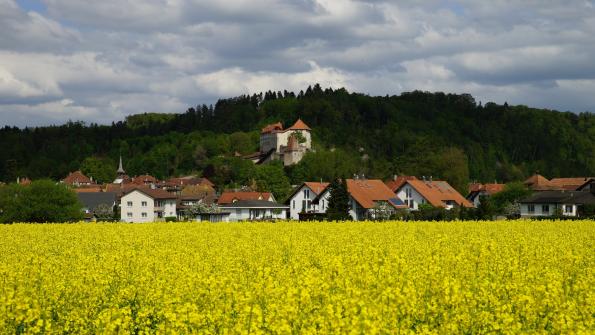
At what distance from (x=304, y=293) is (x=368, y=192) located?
7100 cm

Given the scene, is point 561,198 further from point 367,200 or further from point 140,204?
point 140,204

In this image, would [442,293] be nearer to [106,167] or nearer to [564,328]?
[564,328]

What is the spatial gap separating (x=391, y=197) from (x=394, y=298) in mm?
71621

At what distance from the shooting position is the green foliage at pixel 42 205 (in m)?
57.7

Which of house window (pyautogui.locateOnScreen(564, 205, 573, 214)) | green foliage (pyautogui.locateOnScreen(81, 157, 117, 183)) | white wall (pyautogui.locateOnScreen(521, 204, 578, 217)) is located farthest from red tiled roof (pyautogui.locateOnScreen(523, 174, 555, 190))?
green foliage (pyautogui.locateOnScreen(81, 157, 117, 183))

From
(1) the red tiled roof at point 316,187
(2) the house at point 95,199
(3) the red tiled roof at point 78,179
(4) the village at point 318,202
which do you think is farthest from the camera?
(3) the red tiled roof at point 78,179

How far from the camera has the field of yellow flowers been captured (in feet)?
35.9

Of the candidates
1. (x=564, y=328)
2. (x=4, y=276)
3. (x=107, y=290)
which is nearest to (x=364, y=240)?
(x=107, y=290)

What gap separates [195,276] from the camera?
14398 millimetres

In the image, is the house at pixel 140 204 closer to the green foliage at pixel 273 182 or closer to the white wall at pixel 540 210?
the green foliage at pixel 273 182

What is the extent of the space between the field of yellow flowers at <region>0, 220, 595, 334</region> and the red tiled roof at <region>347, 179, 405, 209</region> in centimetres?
5498

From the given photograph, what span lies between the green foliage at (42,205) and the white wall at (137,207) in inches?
1543

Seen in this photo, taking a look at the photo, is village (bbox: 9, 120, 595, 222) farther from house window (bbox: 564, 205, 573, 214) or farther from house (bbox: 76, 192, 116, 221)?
house window (bbox: 564, 205, 573, 214)

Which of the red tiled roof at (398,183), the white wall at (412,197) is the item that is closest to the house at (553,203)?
the white wall at (412,197)
